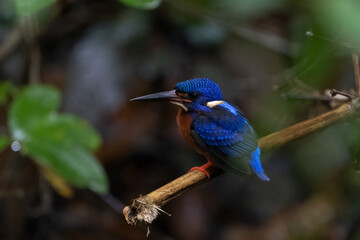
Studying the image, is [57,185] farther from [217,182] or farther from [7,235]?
[217,182]

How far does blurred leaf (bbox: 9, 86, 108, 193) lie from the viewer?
227 centimetres

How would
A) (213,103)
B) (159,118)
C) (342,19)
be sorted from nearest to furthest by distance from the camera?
(342,19)
(213,103)
(159,118)

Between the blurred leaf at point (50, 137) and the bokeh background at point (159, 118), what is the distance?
96cm

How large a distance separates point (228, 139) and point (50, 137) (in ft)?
2.68

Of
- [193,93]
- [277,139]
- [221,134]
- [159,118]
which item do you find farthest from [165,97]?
[159,118]

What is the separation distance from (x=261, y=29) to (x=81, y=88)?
65.6 inches

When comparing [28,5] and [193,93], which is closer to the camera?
[193,93]

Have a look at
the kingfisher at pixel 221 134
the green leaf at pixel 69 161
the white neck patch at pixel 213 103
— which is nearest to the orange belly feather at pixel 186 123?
the kingfisher at pixel 221 134

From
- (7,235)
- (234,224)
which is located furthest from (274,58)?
(7,235)

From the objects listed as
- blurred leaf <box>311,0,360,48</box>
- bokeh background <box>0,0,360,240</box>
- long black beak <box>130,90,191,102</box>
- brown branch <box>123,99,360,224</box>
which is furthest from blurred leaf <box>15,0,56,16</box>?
bokeh background <box>0,0,360,240</box>

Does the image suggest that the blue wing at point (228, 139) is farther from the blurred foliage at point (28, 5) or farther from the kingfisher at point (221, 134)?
the blurred foliage at point (28, 5)

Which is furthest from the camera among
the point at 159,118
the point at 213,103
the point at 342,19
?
the point at 159,118

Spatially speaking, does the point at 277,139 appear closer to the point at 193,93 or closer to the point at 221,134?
the point at 221,134

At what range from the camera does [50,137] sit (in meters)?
2.29
